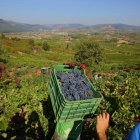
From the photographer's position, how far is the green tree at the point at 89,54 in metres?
24.8

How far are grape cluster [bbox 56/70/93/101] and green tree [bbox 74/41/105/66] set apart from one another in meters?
21.6

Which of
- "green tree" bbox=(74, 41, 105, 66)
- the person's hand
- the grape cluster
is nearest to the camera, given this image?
the person's hand

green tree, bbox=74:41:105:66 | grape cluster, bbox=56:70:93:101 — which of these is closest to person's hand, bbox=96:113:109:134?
grape cluster, bbox=56:70:93:101

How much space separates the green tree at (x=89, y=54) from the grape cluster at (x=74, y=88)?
21641mm

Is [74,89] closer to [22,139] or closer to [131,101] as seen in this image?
[22,139]

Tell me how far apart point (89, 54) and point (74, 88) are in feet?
76.9

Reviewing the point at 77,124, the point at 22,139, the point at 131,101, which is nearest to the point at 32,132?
the point at 22,139

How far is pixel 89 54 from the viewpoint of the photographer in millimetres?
25578

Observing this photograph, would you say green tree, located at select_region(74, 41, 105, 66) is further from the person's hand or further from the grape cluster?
the person's hand

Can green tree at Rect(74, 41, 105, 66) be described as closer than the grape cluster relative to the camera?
No

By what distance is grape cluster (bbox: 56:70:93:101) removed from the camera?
2.66 metres

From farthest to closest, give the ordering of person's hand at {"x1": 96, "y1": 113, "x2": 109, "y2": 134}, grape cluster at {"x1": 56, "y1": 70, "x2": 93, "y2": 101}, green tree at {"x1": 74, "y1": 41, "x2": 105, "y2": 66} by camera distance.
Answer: green tree at {"x1": 74, "y1": 41, "x2": 105, "y2": 66}, grape cluster at {"x1": 56, "y1": 70, "x2": 93, "y2": 101}, person's hand at {"x1": 96, "y1": 113, "x2": 109, "y2": 134}

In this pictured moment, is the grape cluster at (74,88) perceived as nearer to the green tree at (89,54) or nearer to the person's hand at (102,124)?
the person's hand at (102,124)

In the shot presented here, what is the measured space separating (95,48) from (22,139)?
2460cm
